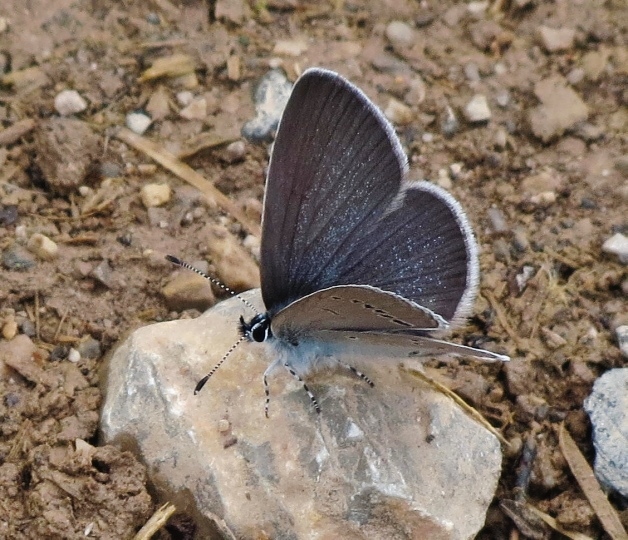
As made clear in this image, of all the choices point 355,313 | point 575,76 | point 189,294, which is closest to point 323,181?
point 355,313

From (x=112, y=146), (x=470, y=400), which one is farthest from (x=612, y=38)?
(x=112, y=146)

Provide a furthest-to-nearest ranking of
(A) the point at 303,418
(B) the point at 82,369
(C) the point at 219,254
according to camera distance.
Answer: (C) the point at 219,254 < (B) the point at 82,369 < (A) the point at 303,418

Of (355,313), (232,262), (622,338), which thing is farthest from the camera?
(232,262)

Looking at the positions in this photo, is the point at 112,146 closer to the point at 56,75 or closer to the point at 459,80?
the point at 56,75

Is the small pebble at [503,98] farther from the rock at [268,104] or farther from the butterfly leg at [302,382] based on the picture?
the butterfly leg at [302,382]

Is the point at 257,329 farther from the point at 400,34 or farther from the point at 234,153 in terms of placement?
the point at 400,34

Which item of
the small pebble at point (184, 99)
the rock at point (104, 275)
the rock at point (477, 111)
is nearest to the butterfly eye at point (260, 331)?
the rock at point (104, 275)
